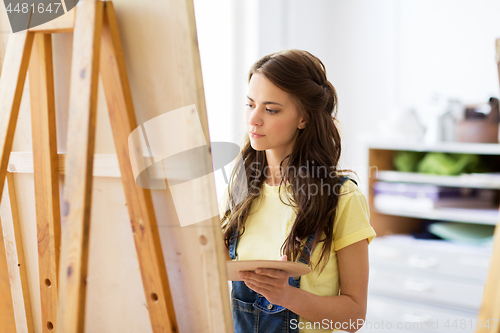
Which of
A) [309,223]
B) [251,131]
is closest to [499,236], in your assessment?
[309,223]

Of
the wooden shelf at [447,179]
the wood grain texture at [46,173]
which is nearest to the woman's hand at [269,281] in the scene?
the wood grain texture at [46,173]

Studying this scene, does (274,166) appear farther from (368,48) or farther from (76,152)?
(368,48)

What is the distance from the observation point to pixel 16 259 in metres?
1.08

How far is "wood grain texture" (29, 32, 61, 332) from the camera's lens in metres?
0.97

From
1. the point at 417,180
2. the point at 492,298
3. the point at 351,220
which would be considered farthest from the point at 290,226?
the point at 417,180

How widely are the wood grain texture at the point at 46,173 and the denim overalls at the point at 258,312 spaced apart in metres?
0.43

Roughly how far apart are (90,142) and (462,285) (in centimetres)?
195

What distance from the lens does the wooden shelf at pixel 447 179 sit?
6.59 feet

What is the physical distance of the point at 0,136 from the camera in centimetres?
94

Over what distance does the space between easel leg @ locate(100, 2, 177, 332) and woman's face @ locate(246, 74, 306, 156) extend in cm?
32

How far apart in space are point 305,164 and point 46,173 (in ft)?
2.01

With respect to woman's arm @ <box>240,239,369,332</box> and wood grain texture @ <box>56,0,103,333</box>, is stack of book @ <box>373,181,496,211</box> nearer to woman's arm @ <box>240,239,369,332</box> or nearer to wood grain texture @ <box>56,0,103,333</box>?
woman's arm @ <box>240,239,369,332</box>

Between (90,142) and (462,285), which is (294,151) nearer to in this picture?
(90,142)

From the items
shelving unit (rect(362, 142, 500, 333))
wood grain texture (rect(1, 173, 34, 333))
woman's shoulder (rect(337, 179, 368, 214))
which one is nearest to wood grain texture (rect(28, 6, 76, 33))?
wood grain texture (rect(1, 173, 34, 333))
